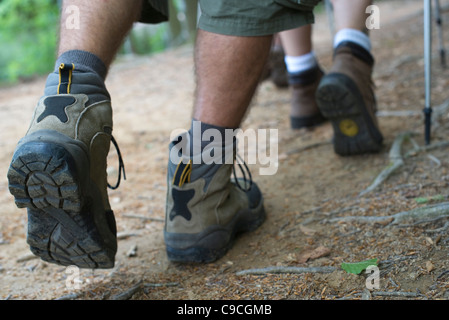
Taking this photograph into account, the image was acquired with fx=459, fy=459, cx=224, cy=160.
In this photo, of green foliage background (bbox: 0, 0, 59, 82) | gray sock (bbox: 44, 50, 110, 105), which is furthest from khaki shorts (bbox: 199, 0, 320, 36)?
green foliage background (bbox: 0, 0, 59, 82)

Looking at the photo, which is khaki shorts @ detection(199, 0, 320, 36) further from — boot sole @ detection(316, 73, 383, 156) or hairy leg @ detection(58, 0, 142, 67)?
boot sole @ detection(316, 73, 383, 156)

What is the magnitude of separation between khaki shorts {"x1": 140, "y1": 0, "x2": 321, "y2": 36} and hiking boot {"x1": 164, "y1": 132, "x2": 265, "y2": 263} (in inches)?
15.5

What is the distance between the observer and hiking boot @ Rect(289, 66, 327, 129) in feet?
8.52

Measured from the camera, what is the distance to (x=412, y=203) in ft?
5.06

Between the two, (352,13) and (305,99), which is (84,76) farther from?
(305,99)

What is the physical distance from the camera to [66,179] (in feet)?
3.50

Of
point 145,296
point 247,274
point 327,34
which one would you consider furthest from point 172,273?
Result: point 327,34

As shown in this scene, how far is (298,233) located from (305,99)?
1.25 metres

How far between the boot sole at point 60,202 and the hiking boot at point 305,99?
5.32 ft

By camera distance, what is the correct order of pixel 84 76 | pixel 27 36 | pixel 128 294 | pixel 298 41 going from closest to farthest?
pixel 84 76 → pixel 128 294 → pixel 298 41 → pixel 27 36

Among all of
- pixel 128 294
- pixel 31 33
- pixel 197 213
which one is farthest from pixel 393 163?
Result: pixel 31 33

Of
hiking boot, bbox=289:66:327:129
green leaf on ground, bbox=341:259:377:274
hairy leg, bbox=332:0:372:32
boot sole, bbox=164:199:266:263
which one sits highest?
hairy leg, bbox=332:0:372:32

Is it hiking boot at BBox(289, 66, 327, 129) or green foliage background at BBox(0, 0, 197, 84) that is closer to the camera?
hiking boot at BBox(289, 66, 327, 129)
